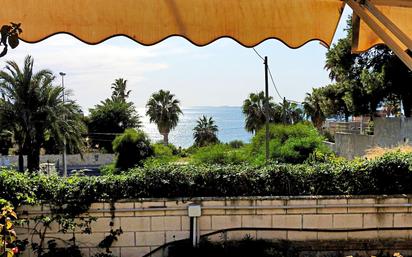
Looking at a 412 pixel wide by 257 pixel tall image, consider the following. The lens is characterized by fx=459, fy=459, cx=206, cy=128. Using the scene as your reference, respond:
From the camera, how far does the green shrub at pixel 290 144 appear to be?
1058 cm

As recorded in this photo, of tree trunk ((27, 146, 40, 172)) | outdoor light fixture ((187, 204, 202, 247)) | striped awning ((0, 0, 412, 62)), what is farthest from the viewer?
tree trunk ((27, 146, 40, 172))

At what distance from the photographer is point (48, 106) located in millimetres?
21672

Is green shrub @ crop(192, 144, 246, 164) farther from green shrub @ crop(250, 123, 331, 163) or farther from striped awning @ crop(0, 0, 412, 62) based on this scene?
striped awning @ crop(0, 0, 412, 62)

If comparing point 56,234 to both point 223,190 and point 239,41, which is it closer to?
point 223,190

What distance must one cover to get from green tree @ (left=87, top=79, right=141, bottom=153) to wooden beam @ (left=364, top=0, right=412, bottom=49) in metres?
39.2

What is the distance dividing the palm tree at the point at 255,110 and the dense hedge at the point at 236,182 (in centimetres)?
3202

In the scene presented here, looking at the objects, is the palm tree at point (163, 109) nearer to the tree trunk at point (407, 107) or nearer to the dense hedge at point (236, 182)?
the tree trunk at point (407, 107)

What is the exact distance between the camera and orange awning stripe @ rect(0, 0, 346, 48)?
274 cm

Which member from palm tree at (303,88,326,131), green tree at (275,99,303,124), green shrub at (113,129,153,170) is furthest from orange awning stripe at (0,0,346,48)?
palm tree at (303,88,326,131)

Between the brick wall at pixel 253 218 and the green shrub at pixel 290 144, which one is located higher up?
the green shrub at pixel 290 144

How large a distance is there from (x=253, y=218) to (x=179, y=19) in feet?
6.53

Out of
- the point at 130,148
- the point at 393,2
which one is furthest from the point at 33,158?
the point at 393,2

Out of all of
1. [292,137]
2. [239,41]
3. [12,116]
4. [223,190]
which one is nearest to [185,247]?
[223,190]

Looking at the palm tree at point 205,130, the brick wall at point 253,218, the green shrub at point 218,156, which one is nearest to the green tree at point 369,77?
the green shrub at point 218,156
